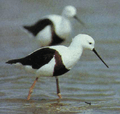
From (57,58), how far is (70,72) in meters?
1.73

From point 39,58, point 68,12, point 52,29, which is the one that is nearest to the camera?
point 39,58

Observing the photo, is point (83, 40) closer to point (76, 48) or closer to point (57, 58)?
point (76, 48)

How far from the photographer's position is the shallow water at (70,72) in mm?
6312

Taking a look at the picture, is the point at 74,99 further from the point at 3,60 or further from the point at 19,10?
the point at 19,10

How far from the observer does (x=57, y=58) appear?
6.30 meters

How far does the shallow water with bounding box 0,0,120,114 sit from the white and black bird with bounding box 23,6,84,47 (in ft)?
1.05

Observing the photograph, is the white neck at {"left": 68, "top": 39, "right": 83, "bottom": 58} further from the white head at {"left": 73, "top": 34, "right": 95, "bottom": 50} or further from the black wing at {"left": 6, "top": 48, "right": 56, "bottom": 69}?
the black wing at {"left": 6, "top": 48, "right": 56, "bottom": 69}

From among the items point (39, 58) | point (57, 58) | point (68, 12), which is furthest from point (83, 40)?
point (68, 12)

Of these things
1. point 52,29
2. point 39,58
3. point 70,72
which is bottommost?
point 70,72

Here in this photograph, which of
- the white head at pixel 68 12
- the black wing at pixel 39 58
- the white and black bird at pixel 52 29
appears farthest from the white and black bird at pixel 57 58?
the white head at pixel 68 12

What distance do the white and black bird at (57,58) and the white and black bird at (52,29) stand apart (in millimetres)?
2873

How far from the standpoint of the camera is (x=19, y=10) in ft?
37.5

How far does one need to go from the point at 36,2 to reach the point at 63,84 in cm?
503

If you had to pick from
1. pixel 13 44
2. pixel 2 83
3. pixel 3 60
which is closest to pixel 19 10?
pixel 13 44
